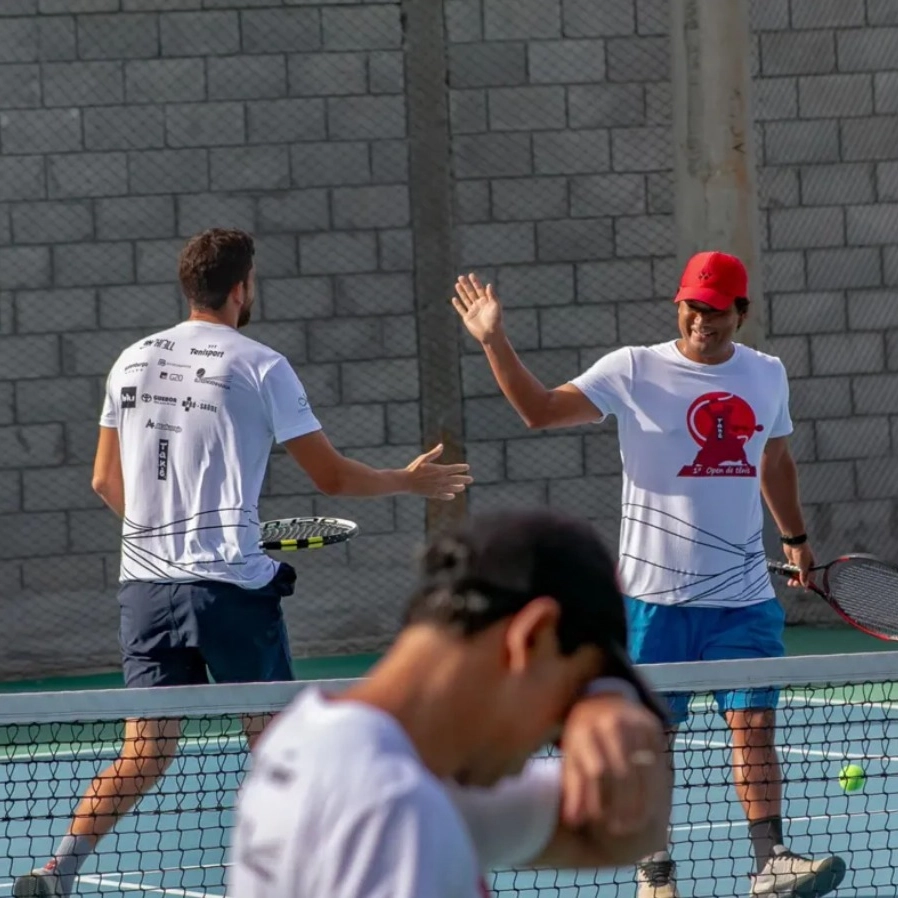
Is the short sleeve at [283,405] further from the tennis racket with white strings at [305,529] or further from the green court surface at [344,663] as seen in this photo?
the green court surface at [344,663]

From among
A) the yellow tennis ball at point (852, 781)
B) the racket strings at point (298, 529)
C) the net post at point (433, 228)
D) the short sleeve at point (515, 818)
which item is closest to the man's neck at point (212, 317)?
the racket strings at point (298, 529)

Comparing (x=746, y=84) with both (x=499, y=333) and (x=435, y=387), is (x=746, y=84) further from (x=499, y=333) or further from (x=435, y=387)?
(x=499, y=333)

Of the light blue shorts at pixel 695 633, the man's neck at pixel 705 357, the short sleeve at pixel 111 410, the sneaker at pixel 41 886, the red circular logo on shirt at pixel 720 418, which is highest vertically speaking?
the man's neck at pixel 705 357

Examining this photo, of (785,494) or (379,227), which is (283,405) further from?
(379,227)

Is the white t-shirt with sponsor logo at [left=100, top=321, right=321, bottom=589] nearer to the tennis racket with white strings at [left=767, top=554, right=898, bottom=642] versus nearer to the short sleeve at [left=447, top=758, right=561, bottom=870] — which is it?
the tennis racket with white strings at [left=767, top=554, right=898, bottom=642]

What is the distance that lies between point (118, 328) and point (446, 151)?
6.34ft

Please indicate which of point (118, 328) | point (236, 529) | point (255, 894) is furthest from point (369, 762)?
point (118, 328)

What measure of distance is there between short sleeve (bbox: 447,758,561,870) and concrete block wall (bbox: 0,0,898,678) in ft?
25.1

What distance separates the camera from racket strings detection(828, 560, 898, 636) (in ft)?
16.7

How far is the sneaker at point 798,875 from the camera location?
4508mm

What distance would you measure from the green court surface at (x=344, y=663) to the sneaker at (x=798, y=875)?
13.2ft

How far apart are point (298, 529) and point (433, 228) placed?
391 cm

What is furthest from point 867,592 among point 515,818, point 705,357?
point 515,818

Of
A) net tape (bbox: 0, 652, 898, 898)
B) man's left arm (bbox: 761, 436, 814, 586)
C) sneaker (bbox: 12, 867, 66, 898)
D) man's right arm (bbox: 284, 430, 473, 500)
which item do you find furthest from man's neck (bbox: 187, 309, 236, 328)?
man's left arm (bbox: 761, 436, 814, 586)
